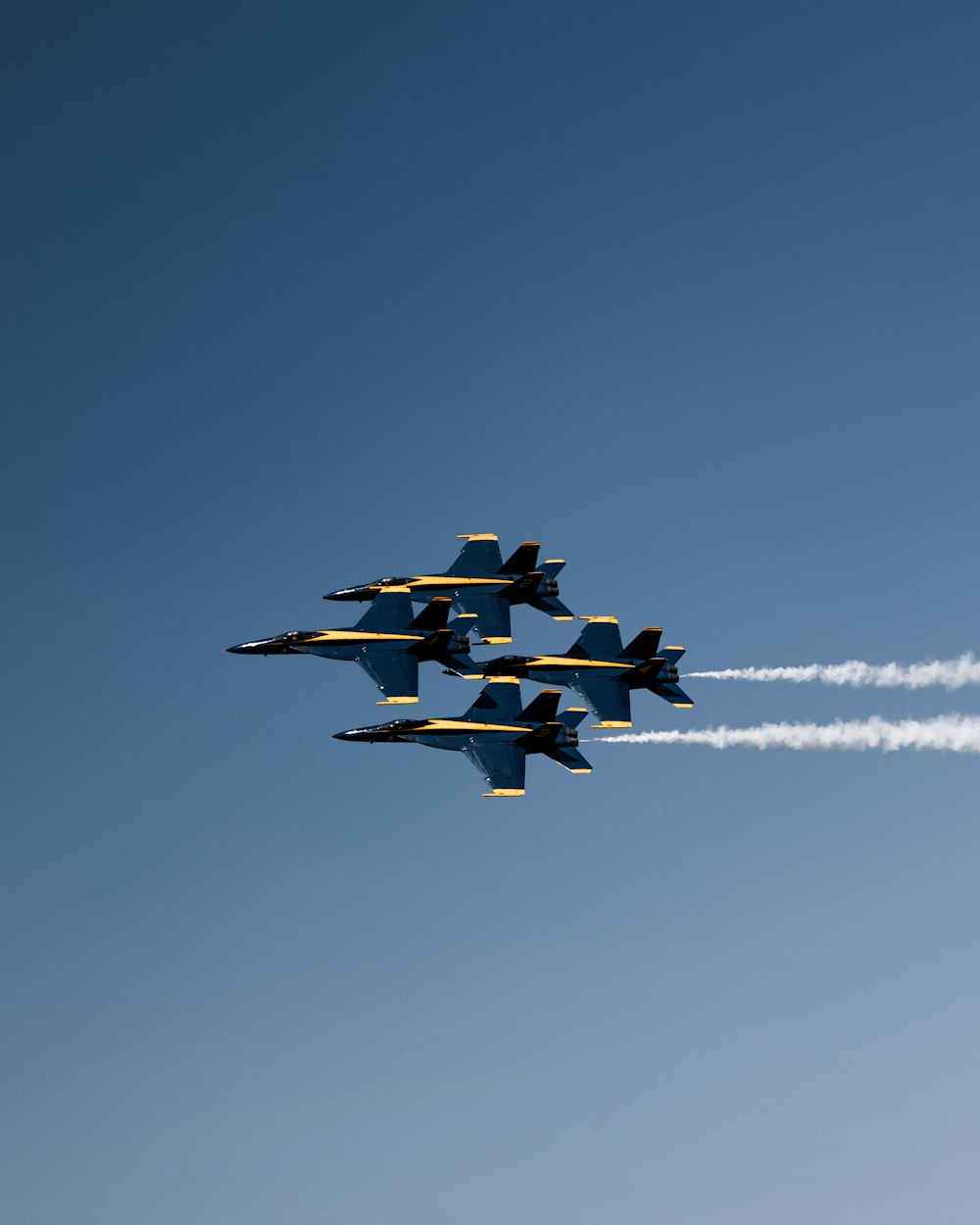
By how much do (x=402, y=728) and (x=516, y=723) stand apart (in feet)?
35.3

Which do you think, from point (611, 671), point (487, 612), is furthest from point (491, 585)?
point (611, 671)

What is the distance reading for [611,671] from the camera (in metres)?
183

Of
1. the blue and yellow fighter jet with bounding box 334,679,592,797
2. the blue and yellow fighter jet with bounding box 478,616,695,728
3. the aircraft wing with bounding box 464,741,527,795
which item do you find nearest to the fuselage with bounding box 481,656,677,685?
the blue and yellow fighter jet with bounding box 478,616,695,728

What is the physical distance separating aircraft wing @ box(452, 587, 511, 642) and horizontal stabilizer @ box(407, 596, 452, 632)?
538 cm

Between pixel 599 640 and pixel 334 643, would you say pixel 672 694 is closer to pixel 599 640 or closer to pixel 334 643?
pixel 599 640

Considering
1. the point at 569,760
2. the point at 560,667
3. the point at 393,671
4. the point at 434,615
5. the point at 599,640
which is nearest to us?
the point at 569,760

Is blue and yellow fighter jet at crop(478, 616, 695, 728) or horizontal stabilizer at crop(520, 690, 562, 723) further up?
blue and yellow fighter jet at crop(478, 616, 695, 728)

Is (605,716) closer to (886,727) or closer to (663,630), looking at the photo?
(663,630)

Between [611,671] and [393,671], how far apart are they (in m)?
21.8

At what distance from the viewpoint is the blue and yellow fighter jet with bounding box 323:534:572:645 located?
7308 inches

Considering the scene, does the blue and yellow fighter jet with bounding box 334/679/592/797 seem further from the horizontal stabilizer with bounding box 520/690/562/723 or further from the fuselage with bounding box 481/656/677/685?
the fuselage with bounding box 481/656/677/685

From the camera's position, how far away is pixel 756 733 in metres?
182

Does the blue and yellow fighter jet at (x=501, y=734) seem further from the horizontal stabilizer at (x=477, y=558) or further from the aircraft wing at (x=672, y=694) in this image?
the horizontal stabilizer at (x=477, y=558)

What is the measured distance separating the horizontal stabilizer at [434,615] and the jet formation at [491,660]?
0.09m
